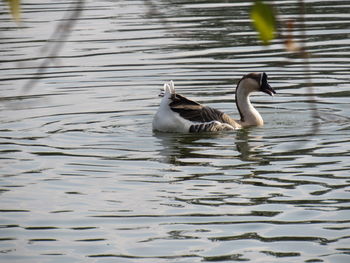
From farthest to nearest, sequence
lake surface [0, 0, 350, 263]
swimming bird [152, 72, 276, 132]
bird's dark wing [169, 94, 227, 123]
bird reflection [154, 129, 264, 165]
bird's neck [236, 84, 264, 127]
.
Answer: bird's neck [236, 84, 264, 127]
bird's dark wing [169, 94, 227, 123]
swimming bird [152, 72, 276, 132]
bird reflection [154, 129, 264, 165]
lake surface [0, 0, 350, 263]

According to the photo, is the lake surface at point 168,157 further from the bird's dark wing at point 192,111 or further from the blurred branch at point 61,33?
the bird's dark wing at point 192,111

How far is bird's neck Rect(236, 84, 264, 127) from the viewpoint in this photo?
13.3 meters

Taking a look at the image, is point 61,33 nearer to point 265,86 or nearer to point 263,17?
point 263,17

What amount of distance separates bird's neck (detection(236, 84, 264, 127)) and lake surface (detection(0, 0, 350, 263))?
15cm

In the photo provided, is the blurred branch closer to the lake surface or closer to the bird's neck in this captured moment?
the lake surface

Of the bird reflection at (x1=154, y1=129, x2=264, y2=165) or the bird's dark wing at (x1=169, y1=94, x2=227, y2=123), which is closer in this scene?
the bird reflection at (x1=154, y1=129, x2=264, y2=165)

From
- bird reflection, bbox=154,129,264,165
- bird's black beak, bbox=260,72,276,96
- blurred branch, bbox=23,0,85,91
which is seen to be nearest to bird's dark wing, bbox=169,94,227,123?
bird reflection, bbox=154,129,264,165

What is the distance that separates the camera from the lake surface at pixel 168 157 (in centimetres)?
770

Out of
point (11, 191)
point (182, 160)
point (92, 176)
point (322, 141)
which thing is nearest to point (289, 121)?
point (322, 141)

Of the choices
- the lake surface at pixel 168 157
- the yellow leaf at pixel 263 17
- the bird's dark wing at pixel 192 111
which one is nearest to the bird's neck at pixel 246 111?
the lake surface at pixel 168 157

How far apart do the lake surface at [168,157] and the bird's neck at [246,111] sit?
0.15 meters

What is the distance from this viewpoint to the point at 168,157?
1138 cm

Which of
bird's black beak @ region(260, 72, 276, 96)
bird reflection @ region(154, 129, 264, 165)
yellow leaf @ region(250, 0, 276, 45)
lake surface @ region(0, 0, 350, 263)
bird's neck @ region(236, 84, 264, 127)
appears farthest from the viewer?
bird's black beak @ region(260, 72, 276, 96)

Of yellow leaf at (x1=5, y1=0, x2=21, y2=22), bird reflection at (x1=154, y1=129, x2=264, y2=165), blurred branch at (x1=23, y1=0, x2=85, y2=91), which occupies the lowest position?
bird reflection at (x1=154, y1=129, x2=264, y2=165)
